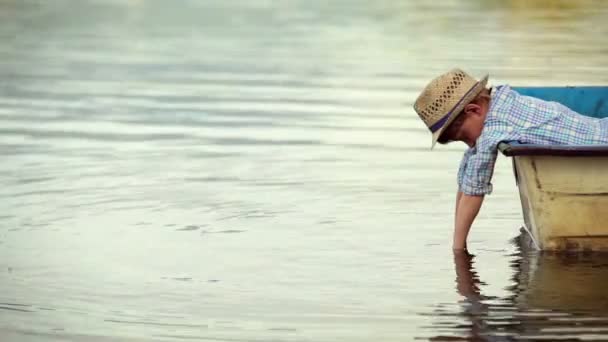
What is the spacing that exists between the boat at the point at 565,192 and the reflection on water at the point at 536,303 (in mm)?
98

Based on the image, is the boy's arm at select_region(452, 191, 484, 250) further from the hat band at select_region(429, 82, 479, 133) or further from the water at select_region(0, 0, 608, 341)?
the hat band at select_region(429, 82, 479, 133)

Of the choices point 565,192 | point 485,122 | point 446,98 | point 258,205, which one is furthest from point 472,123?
point 258,205

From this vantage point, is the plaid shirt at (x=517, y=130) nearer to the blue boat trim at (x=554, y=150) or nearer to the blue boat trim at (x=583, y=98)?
the blue boat trim at (x=554, y=150)

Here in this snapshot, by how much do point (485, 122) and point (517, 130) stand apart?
152mm

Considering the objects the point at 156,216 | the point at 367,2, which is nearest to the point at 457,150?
the point at 156,216

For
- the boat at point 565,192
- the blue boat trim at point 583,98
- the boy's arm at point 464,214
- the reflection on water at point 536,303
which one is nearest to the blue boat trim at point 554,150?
the boat at point 565,192

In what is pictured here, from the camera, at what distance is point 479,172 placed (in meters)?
7.88

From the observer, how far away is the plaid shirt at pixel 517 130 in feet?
25.7

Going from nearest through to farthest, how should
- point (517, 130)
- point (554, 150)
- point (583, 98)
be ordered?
point (554, 150), point (517, 130), point (583, 98)

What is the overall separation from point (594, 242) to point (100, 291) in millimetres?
2382

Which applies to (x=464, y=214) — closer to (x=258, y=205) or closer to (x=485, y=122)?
(x=485, y=122)

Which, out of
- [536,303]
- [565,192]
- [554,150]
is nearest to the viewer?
[536,303]

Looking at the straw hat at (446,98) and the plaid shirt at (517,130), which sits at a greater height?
the straw hat at (446,98)

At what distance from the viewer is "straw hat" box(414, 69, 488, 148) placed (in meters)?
7.81
